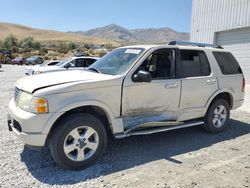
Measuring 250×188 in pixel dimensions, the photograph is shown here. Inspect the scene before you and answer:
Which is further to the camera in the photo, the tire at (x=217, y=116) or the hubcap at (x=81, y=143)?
the tire at (x=217, y=116)

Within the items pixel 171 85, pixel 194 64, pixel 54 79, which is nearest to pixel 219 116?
pixel 194 64

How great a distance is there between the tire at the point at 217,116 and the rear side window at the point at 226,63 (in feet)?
2.40

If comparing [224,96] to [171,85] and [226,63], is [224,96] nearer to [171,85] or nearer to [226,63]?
[226,63]

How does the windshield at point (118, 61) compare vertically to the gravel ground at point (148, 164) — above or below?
above

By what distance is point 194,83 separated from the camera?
4.82m

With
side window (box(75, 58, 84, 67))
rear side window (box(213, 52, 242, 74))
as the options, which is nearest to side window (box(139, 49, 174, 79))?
rear side window (box(213, 52, 242, 74))

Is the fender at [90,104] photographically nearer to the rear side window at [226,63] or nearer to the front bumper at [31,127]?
the front bumper at [31,127]

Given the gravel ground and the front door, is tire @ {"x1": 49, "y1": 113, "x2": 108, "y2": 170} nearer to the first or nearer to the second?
the gravel ground

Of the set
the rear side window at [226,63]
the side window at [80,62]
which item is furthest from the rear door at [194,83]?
the side window at [80,62]

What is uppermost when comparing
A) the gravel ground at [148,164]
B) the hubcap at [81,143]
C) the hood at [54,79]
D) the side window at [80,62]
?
the side window at [80,62]

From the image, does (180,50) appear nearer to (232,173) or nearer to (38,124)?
(232,173)

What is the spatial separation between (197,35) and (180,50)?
1276cm

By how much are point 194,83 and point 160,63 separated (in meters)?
0.80

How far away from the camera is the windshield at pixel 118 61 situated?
420cm
